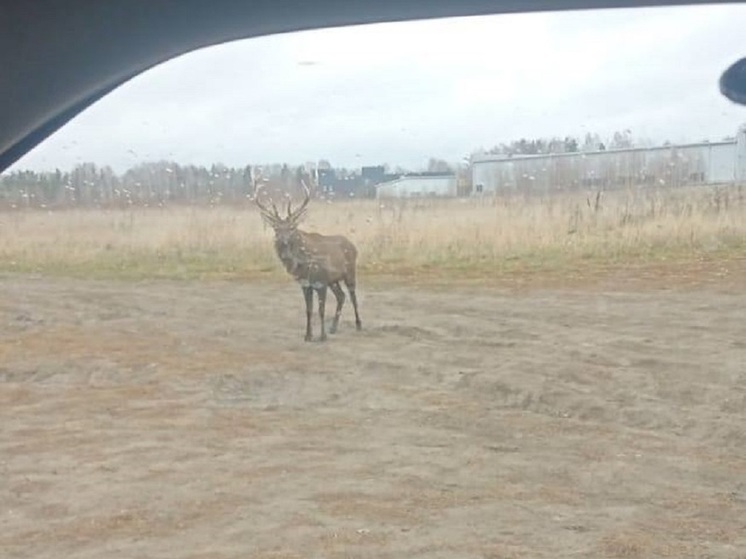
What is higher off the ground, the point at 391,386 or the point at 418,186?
the point at 418,186

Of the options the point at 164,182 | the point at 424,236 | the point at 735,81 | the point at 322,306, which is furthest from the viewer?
the point at 322,306

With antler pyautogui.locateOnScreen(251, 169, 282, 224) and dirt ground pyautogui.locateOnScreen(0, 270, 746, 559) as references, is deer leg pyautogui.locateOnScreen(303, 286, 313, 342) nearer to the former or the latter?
dirt ground pyautogui.locateOnScreen(0, 270, 746, 559)

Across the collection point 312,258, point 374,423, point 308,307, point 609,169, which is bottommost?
point 374,423

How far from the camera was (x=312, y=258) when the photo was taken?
3.80m

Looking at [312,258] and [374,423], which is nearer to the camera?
[374,423]

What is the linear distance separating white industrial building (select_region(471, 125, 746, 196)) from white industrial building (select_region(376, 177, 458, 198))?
0.26 ft

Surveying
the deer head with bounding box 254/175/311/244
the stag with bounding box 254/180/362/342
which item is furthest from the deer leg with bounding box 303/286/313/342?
the deer head with bounding box 254/175/311/244

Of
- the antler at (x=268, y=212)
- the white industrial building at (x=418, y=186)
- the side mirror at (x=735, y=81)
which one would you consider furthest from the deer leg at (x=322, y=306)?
the side mirror at (x=735, y=81)

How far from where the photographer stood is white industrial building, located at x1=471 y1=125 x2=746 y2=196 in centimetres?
332

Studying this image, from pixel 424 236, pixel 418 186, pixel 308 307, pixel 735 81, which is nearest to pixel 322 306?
pixel 308 307

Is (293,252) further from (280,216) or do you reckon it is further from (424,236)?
(424,236)

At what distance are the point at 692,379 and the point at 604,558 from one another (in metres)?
1.35

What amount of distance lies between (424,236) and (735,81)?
2.91 metres

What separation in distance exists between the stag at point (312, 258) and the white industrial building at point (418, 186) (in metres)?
0.25
